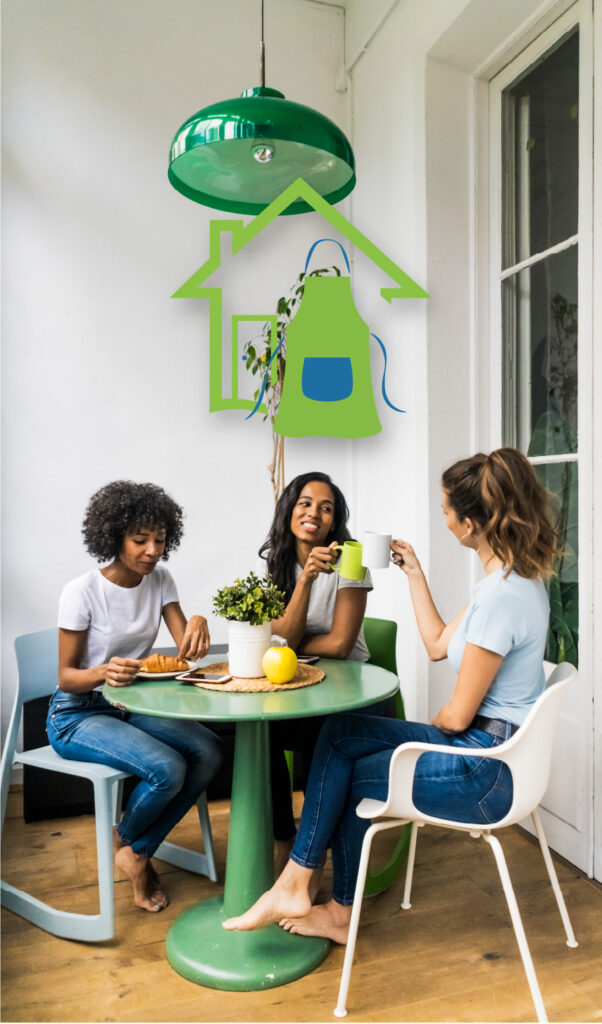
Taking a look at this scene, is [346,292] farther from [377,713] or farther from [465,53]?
[377,713]

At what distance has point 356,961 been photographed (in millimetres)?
1899

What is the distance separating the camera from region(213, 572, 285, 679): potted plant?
1978 millimetres

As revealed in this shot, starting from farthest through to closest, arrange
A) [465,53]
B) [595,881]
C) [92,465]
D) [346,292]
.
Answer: [346,292], [92,465], [465,53], [595,881]

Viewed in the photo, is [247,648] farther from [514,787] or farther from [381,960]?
[381,960]

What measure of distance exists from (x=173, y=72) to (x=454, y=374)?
1822mm

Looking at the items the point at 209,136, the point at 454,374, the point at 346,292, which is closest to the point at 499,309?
the point at 454,374

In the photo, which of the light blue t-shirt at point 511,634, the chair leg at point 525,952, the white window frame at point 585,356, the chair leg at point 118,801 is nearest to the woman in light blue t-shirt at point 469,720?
the light blue t-shirt at point 511,634

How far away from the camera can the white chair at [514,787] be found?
162 centimetres

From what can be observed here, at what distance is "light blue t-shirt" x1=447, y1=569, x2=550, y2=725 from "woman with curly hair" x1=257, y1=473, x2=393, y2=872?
21.5 inches

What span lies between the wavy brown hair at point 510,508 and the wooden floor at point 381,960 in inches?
37.2

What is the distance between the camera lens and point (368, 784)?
5.98 feet

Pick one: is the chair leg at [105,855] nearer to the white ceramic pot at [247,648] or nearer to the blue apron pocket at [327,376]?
the white ceramic pot at [247,648]

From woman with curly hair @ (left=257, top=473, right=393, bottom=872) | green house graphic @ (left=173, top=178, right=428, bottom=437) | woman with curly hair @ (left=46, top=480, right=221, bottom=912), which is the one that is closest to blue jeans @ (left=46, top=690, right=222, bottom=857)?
woman with curly hair @ (left=46, top=480, right=221, bottom=912)

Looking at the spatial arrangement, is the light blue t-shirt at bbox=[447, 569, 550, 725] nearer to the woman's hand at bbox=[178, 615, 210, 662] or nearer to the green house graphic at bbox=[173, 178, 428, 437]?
the woman's hand at bbox=[178, 615, 210, 662]
